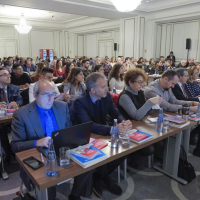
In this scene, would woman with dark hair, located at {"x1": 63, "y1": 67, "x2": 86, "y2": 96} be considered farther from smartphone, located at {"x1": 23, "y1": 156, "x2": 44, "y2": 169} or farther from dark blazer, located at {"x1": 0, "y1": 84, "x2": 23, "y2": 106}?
smartphone, located at {"x1": 23, "y1": 156, "x2": 44, "y2": 169}

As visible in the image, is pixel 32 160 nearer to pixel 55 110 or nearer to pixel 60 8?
pixel 55 110

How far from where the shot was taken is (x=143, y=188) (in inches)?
88.3

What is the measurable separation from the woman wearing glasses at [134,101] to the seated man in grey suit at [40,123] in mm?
830

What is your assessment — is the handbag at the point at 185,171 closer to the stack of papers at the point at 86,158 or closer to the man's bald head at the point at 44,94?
the stack of papers at the point at 86,158

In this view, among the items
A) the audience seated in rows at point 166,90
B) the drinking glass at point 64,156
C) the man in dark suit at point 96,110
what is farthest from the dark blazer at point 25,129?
the audience seated in rows at point 166,90

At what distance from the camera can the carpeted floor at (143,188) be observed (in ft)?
6.89

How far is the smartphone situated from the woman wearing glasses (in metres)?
1.26

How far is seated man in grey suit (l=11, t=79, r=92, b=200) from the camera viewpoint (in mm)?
1659

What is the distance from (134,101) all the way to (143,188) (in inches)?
40.0

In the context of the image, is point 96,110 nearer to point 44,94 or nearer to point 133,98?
point 133,98

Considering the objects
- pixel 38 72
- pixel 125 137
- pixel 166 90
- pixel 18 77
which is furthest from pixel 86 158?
pixel 38 72

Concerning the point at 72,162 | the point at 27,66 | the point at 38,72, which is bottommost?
the point at 72,162

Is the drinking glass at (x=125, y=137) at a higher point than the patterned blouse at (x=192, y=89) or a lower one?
lower

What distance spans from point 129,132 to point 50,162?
87cm
